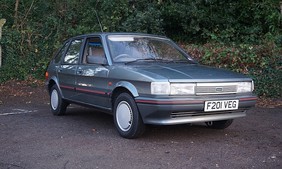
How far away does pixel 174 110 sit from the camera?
5.28m

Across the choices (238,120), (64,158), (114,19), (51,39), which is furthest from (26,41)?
(64,158)

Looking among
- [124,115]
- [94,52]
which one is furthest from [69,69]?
[124,115]

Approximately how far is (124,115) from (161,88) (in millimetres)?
852

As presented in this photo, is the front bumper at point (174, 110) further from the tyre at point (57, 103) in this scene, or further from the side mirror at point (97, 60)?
the tyre at point (57, 103)

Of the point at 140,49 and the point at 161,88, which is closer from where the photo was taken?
the point at 161,88

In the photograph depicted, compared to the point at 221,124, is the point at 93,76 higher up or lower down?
higher up

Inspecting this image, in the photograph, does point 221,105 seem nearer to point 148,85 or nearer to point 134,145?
point 148,85

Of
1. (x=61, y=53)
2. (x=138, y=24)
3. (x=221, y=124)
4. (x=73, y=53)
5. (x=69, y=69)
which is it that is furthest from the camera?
(x=138, y=24)

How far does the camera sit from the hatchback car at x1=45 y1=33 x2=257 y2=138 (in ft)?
17.6

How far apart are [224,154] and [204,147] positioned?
1.33 feet

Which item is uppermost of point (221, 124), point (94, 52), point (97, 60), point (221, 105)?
point (94, 52)

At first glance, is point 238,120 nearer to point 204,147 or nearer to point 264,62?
point 204,147

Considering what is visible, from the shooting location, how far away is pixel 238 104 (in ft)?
18.9

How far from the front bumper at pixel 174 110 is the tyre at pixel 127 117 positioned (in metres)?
0.13
